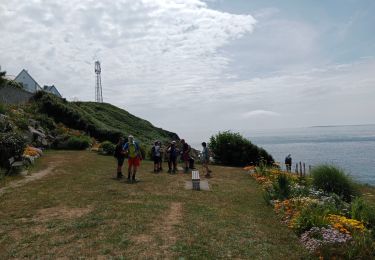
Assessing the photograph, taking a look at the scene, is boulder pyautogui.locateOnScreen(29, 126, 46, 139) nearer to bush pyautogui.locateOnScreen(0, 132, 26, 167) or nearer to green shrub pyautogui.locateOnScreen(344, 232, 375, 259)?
bush pyautogui.locateOnScreen(0, 132, 26, 167)

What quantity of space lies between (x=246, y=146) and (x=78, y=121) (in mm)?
15551

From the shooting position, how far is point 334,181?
1644 cm

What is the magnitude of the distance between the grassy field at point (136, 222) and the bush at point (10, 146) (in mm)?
2068

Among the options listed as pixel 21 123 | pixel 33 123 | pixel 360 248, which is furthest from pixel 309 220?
pixel 33 123

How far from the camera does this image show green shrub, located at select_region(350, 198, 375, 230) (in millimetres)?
10508

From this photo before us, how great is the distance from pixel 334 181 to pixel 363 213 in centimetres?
580

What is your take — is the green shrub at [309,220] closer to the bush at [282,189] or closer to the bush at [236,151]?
the bush at [282,189]

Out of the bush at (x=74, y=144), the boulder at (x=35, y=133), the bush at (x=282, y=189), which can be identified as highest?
the boulder at (x=35, y=133)

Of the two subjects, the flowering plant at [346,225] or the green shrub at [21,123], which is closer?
the flowering plant at [346,225]

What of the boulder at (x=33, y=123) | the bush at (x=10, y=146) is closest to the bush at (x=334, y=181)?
the bush at (x=10, y=146)

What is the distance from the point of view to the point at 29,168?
18.4 m

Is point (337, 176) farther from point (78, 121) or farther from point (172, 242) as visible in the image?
point (78, 121)

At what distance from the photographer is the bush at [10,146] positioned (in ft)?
54.7

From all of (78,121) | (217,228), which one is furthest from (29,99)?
(217,228)
